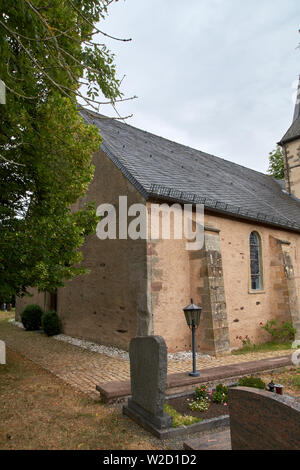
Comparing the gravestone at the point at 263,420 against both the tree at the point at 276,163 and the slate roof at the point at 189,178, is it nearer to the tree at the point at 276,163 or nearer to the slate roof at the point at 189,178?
the slate roof at the point at 189,178

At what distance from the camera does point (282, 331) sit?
10711 millimetres

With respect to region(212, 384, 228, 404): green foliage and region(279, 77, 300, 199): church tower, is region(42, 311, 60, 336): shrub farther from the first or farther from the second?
region(279, 77, 300, 199): church tower

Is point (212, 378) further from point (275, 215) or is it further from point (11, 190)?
point (275, 215)

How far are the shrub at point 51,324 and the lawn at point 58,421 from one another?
238 inches

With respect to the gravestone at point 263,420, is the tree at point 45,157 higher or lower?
higher

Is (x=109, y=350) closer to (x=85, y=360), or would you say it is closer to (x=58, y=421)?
(x=85, y=360)

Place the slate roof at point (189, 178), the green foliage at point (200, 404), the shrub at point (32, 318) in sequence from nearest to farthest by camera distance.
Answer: the green foliage at point (200, 404), the slate roof at point (189, 178), the shrub at point (32, 318)

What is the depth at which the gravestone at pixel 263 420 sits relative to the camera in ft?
7.34

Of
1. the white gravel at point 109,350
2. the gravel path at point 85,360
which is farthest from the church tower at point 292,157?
the white gravel at point 109,350

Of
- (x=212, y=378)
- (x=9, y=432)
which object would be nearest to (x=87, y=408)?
(x=9, y=432)

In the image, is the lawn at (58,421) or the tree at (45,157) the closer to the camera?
the lawn at (58,421)

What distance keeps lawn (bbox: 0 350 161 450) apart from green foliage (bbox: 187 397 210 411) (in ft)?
3.08

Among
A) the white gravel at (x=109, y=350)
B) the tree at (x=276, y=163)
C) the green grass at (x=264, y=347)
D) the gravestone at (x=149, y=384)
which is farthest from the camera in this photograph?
the tree at (x=276, y=163)

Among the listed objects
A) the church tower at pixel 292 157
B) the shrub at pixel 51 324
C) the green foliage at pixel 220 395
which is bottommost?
the shrub at pixel 51 324
